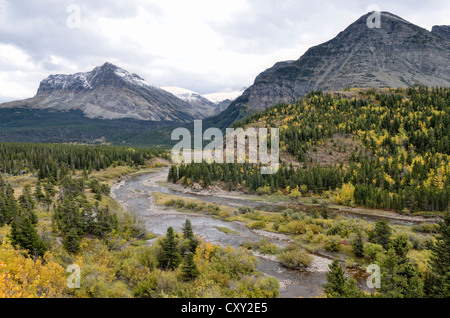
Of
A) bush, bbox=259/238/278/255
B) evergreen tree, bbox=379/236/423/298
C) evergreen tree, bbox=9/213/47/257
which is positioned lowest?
bush, bbox=259/238/278/255

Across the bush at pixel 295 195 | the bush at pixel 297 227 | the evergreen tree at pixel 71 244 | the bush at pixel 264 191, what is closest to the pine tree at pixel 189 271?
the evergreen tree at pixel 71 244

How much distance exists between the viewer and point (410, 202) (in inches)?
2901

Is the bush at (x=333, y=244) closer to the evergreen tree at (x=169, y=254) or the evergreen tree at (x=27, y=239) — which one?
the evergreen tree at (x=169, y=254)

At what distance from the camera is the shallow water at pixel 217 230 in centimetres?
3125

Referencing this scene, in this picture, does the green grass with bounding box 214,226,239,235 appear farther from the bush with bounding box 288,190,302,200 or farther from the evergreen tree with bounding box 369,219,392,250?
the bush with bounding box 288,190,302,200

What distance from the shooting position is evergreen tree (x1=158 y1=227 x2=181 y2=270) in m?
32.2

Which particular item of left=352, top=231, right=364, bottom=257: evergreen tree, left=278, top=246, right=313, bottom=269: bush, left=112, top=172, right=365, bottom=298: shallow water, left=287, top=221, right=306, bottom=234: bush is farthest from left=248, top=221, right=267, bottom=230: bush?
left=352, top=231, right=364, bottom=257: evergreen tree

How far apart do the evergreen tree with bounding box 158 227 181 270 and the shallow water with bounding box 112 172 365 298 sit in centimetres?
1202

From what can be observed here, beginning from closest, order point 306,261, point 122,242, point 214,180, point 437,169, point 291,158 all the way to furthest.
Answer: point 306,261 → point 122,242 → point 437,169 → point 214,180 → point 291,158
